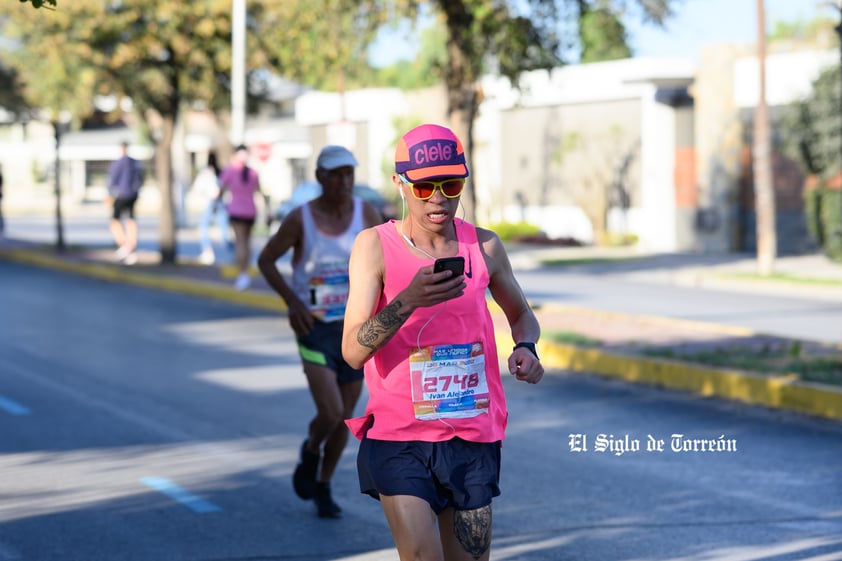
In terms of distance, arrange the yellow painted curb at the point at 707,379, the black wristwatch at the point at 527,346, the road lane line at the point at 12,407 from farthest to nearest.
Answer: the road lane line at the point at 12,407
the yellow painted curb at the point at 707,379
the black wristwatch at the point at 527,346

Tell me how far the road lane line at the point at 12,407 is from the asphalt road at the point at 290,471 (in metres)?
0.04

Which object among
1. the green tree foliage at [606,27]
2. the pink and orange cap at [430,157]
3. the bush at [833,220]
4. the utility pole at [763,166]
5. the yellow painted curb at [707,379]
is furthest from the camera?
the bush at [833,220]

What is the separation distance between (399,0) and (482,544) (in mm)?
13689

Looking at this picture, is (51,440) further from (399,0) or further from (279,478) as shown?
(399,0)

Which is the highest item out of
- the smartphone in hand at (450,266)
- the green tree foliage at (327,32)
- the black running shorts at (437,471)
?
the green tree foliage at (327,32)

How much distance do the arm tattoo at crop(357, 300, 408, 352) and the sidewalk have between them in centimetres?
616

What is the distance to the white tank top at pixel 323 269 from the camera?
7.02 meters

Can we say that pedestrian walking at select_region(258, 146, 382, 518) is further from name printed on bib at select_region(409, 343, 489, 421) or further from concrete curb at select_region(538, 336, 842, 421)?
concrete curb at select_region(538, 336, 842, 421)

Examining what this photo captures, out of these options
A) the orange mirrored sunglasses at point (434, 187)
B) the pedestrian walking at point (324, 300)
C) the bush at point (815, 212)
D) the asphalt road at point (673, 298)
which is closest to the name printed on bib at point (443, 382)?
the orange mirrored sunglasses at point (434, 187)

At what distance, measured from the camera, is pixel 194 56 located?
2308 cm

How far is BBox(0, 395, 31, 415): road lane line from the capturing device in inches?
396

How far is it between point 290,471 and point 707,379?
395cm

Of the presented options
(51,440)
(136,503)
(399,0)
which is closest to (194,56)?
(399,0)

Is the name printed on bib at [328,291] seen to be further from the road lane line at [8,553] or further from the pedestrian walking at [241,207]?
the pedestrian walking at [241,207]
